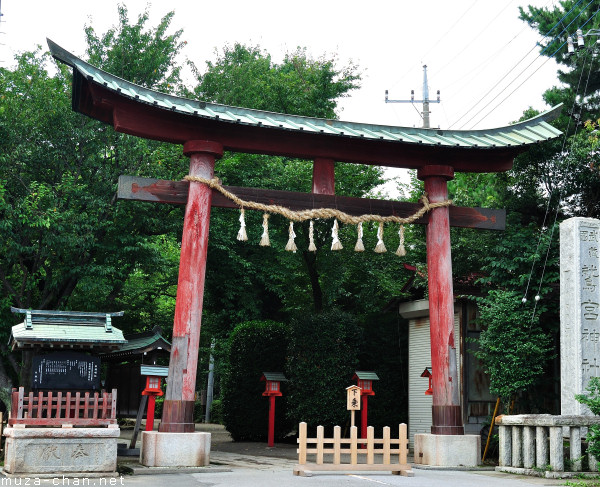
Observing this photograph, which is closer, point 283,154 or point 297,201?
point 297,201

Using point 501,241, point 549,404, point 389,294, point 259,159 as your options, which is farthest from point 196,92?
point 549,404

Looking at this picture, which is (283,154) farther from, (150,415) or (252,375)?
(252,375)

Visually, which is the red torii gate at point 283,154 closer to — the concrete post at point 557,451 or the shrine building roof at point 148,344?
the concrete post at point 557,451

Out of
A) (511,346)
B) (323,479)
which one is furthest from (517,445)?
(323,479)

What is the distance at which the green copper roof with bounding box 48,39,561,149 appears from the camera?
13.1 metres

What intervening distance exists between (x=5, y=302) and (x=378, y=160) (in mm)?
10484

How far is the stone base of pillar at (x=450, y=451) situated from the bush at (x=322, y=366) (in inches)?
211

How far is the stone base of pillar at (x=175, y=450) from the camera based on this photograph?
12.5 m

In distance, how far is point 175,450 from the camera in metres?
12.6

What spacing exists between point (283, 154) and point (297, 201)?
1.11 meters

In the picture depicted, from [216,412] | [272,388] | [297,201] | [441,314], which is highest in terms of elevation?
[297,201]

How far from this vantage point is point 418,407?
21406mm

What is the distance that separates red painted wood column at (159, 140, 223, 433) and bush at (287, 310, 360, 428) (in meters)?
6.63

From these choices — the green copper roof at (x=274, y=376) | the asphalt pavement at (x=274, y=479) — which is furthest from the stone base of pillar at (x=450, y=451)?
the green copper roof at (x=274, y=376)
